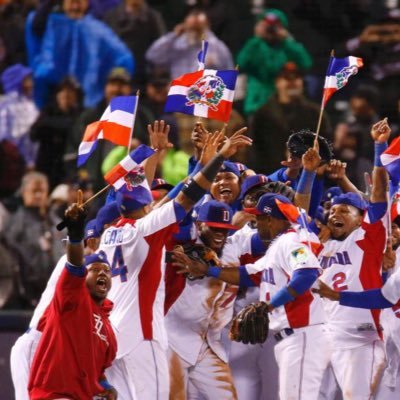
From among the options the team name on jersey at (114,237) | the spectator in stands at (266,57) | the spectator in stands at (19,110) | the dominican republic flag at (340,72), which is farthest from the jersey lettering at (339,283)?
the spectator in stands at (19,110)

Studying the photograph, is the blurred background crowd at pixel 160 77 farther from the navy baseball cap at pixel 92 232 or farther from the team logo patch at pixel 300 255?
the team logo patch at pixel 300 255

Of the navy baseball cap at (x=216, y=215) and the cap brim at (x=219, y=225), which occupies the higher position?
the navy baseball cap at (x=216, y=215)

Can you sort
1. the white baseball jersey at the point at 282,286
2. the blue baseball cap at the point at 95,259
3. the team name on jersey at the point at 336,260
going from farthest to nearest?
the team name on jersey at the point at 336,260, the white baseball jersey at the point at 282,286, the blue baseball cap at the point at 95,259

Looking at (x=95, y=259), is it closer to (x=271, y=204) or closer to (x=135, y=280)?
(x=135, y=280)

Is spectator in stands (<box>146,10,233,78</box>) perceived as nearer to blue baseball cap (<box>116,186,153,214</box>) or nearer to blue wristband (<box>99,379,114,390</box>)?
blue baseball cap (<box>116,186,153,214</box>)

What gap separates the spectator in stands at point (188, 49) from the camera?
42.7 ft

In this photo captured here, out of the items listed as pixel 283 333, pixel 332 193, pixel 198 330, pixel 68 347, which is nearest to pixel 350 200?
pixel 332 193

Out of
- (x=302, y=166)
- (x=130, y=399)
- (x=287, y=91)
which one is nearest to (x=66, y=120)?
(x=287, y=91)

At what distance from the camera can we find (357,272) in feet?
31.7

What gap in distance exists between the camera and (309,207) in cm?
995

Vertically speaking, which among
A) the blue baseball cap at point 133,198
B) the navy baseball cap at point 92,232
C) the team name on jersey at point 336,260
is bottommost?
the team name on jersey at point 336,260

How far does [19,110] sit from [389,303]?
4.76 m

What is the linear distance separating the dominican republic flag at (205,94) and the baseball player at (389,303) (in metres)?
1.26

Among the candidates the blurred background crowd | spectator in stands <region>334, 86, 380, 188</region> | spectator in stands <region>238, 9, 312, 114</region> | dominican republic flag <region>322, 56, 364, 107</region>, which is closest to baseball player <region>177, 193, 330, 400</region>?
dominican republic flag <region>322, 56, 364, 107</region>
